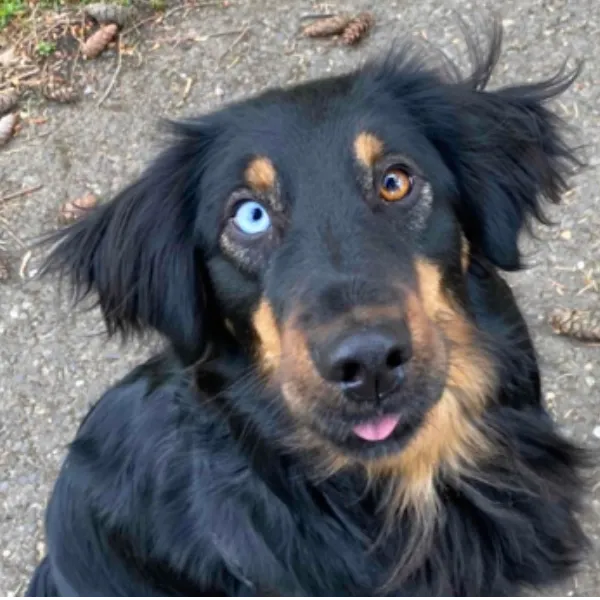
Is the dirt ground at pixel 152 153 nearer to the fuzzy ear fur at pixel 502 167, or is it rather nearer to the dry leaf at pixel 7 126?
the dry leaf at pixel 7 126

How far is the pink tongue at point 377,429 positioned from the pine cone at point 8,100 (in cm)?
272

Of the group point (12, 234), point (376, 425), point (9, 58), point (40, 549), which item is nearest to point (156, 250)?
point (376, 425)

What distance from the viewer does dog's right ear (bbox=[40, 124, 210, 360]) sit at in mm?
2578

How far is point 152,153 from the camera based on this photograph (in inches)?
163

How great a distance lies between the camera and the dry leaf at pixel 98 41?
175 inches

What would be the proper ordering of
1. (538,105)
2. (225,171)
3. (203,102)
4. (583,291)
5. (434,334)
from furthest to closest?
(203,102) → (583,291) → (538,105) → (225,171) → (434,334)

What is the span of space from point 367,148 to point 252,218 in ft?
1.00

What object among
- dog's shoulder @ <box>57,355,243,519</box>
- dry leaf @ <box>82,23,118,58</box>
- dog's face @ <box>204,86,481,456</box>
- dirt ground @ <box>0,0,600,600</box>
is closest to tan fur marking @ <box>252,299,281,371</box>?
dog's face @ <box>204,86,481,456</box>

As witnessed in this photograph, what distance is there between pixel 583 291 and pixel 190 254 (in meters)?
1.64

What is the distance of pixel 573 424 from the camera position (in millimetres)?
3424

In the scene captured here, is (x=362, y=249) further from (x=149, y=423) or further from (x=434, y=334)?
(x=149, y=423)

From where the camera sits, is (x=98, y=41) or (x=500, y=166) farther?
(x=98, y=41)

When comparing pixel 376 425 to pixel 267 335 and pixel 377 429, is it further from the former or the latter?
pixel 267 335

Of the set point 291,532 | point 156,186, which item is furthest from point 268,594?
point 156,186
